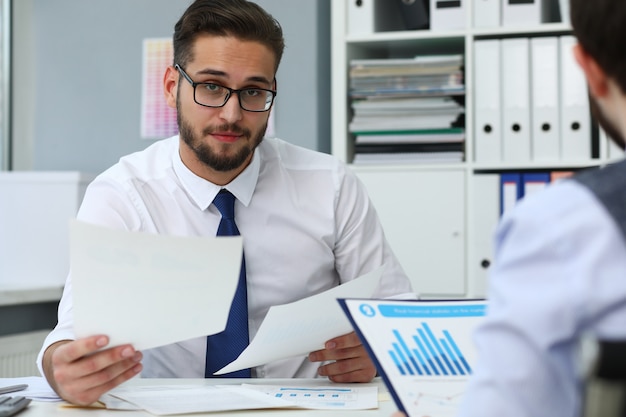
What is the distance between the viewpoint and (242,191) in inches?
66.3

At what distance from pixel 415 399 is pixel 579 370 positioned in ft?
1.93

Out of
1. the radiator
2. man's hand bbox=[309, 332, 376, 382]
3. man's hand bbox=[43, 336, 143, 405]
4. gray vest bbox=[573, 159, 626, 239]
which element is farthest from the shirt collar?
the radiator

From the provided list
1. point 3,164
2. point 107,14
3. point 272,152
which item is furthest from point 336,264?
point 3,164

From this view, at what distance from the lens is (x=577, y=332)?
552 mm

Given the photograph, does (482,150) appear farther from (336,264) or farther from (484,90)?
(336,264)

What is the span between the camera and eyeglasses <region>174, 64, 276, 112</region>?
1592 mm

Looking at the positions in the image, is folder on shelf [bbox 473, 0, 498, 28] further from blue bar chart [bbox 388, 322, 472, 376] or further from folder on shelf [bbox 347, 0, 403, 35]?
blue bar chart [bbox 388, 322, 472, 376]

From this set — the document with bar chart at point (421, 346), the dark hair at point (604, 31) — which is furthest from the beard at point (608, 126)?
the document with bar chart at point (421, 346)

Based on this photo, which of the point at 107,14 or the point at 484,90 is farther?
the point at 107,14

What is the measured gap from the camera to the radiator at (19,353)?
2592mm

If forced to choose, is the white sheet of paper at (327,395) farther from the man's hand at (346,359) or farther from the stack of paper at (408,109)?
the stack of paper at (408,109)

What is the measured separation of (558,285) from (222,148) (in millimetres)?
1113

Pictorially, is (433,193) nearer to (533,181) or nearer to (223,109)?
(533,181)

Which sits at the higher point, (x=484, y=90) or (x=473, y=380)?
(x=484, y=90)
